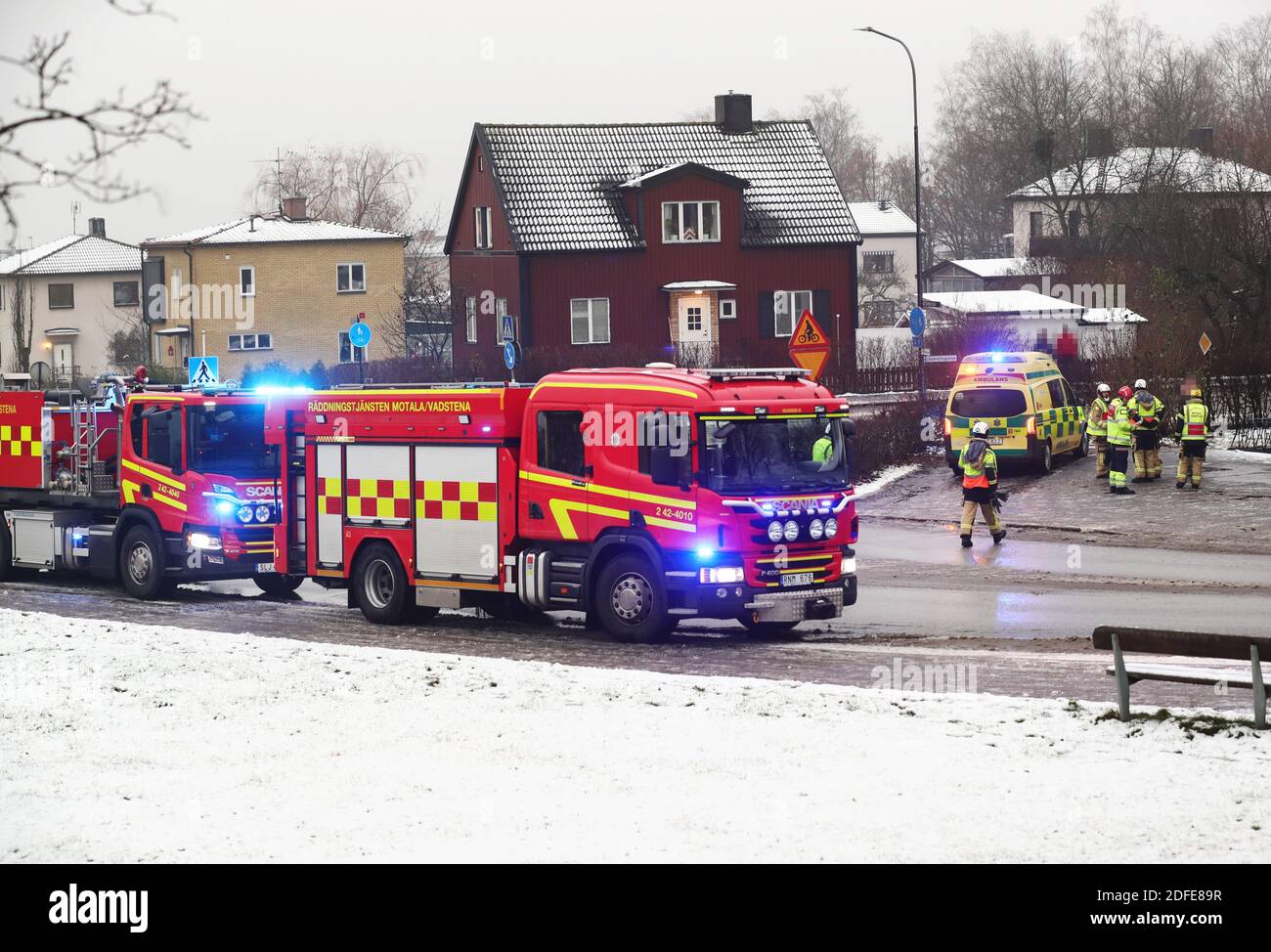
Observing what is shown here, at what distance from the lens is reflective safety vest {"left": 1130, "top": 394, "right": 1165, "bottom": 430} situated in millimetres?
28625

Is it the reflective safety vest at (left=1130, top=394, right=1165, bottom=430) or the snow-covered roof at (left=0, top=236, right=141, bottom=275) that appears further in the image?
the snow-covered roof at (left=0, top=236, right=141, bottom=275)

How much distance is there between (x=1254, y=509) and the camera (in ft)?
86.7

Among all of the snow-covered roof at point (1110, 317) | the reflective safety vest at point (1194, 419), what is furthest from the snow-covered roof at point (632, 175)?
the reflective safety vest at point (1194, 419)

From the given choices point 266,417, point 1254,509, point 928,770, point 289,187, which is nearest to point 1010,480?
point 1254,509

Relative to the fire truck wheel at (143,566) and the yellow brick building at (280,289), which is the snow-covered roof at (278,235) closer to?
the yellow brick building at (280,289)

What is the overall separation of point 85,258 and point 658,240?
49.2 meters

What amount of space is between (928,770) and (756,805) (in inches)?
49.2

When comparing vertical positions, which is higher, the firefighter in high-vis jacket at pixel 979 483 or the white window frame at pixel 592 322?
the white window frame at pixel 592 322

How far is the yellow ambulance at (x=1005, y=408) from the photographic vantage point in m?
30.8

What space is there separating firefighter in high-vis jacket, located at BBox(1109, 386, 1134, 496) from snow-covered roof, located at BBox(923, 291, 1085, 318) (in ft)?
109

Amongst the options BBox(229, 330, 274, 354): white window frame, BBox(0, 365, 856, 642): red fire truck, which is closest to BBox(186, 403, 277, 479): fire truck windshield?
BBox(0, 365, 856, 642): red fire truck

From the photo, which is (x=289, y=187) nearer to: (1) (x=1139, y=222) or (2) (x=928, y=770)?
(1) (x=1139, y=222)

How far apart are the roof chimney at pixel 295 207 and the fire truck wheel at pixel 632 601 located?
63.8 metres

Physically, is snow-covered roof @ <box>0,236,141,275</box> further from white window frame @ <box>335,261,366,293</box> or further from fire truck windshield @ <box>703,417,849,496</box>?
fire truck windshield @ <box>703,417,849,496</box>
